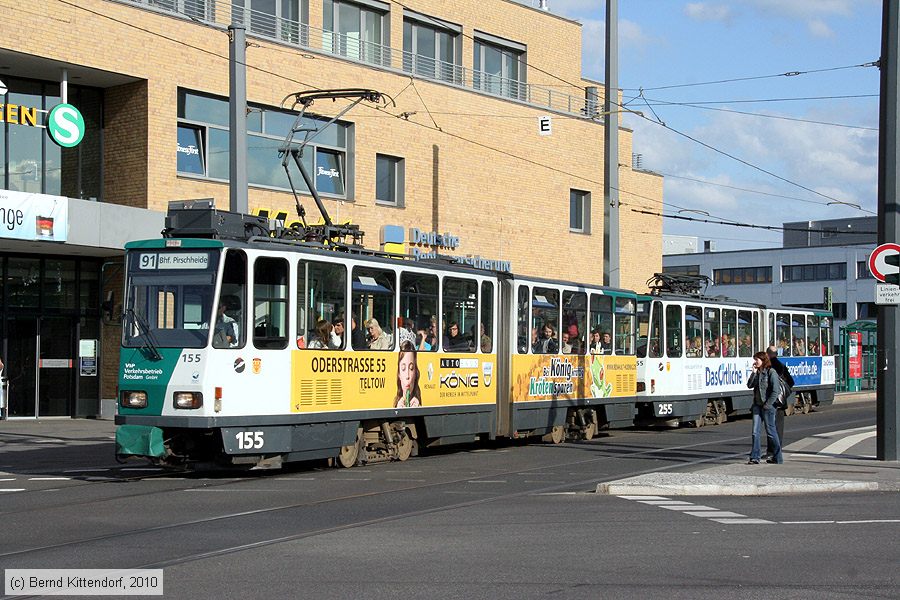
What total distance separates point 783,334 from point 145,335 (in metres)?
23.4

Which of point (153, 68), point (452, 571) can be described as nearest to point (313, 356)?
point (452, 571)

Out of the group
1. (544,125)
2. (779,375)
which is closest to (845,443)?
(779,375)

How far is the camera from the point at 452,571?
906 centimetres

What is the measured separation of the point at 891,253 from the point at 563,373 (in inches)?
284

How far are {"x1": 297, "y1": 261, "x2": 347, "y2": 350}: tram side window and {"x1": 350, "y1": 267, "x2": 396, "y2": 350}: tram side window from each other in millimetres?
309

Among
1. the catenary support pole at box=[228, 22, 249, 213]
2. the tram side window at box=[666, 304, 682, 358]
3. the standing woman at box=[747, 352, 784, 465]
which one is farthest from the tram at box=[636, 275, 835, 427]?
the catenary support pole at box=[228, 22, 249, 213]

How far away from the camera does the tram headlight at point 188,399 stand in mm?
15062

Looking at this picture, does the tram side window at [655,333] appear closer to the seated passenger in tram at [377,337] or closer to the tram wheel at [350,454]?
the seated passenger in tram at [377,337]

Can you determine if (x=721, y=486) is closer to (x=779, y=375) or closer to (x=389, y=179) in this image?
(x=779, y=375)

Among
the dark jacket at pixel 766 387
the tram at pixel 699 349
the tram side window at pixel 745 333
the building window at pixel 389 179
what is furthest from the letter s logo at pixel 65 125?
the dark jacket at pixel 766 387

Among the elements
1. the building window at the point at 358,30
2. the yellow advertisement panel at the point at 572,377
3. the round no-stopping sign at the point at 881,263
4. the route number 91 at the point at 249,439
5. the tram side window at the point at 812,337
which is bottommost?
the route number 91 at the point at 249,439

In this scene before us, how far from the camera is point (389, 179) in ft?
121

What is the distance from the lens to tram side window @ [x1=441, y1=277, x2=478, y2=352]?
64.6ft

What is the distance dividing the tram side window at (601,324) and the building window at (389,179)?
12.9m
